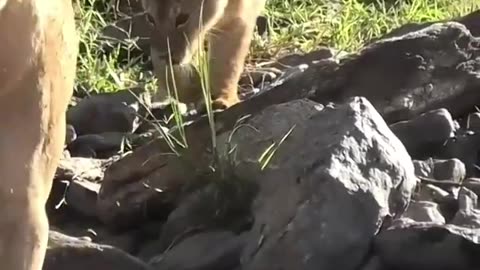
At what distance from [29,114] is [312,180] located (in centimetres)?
78

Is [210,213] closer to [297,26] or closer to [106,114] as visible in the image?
[106,114]

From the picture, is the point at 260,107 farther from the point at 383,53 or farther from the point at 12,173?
the point at 12,173

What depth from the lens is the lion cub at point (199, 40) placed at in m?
4.85

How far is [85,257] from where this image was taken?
317cm

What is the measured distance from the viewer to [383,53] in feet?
12.9

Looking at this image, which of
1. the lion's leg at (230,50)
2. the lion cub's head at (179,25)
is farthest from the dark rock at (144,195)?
the lion's leg at (230,50)

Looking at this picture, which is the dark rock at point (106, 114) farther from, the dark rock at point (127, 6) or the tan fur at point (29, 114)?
the tan fur at point (29, 114)

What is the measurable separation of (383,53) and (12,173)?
5.29 feet

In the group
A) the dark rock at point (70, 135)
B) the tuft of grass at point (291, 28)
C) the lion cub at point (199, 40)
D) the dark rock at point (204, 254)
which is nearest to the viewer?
the dark rock at point (204, 254)

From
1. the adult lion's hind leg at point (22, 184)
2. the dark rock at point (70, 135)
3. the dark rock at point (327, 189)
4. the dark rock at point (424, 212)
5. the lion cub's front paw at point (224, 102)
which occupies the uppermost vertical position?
the adult lion's hind leg at point (22, 184)

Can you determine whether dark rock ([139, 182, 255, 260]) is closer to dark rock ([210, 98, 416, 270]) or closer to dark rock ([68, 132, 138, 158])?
dark rock ([210, 98, 416, 270])

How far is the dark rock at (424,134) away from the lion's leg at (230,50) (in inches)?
60.2

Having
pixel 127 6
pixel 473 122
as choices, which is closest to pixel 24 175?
pixel 473 122

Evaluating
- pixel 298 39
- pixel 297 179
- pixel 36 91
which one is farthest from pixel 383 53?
pixel 298 39
